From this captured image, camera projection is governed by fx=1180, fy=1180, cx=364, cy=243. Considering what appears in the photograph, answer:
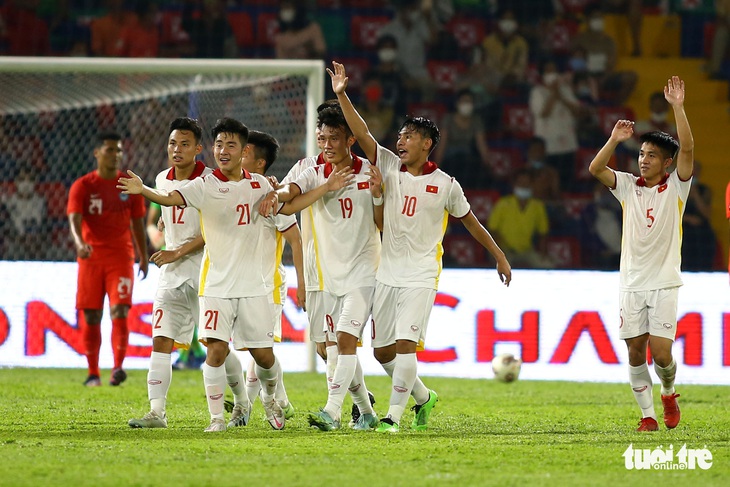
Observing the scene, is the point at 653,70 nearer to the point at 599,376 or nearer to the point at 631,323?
the point at 599,376

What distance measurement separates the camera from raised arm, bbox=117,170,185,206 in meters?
6.62

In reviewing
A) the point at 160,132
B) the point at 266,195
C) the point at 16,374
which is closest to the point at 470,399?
the point at 266,195

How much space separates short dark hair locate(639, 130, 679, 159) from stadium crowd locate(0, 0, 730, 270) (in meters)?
7.08

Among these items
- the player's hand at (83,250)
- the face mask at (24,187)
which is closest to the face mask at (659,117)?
the face mask at (24,187)

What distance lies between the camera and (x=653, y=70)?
18156 millimetres

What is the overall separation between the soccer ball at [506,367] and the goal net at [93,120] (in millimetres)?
3245

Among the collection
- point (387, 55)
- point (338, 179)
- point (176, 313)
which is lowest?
point (176, 313)

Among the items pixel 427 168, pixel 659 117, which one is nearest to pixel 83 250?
pixel 427 168

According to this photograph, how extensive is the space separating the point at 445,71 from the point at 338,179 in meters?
10.6

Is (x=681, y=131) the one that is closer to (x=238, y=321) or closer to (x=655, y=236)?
(x=655, y=236)

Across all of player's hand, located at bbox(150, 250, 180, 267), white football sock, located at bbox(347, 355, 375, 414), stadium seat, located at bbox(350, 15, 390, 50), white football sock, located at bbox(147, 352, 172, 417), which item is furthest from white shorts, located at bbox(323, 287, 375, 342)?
stadium seat, located at bbox(350, 15, 390, 50)

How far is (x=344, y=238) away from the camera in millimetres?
7344

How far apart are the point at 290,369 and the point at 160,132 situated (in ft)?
11.2

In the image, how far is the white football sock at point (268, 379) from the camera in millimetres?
7246
